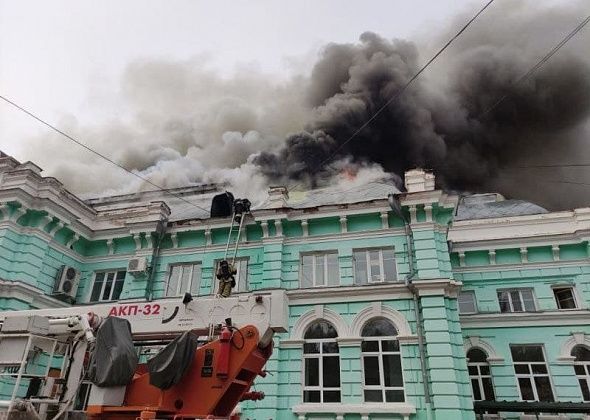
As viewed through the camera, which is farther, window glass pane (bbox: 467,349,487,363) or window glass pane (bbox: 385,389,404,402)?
window glass pane (bbox: 467,349,487,363)

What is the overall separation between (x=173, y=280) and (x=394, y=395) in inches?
378

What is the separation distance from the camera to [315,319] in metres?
14.7

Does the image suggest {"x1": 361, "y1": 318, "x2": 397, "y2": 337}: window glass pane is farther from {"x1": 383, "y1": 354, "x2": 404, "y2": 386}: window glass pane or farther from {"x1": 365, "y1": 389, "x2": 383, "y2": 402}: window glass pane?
{"x1": 365, "y1": 389, "x2": 383, "y2": 402}: window glass pane

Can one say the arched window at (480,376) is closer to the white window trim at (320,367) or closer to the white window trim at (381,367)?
the white window trim at (381,367)

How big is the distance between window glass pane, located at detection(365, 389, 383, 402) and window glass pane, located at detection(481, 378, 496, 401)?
22.9 feet

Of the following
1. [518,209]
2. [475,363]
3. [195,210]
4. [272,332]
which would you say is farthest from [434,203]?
[195,210]

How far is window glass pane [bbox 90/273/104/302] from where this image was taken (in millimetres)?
17545

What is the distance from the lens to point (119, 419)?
6602 millimetres

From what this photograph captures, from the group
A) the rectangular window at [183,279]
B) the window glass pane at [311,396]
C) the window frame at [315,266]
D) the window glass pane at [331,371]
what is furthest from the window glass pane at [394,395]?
the rectangular window at [183,279]

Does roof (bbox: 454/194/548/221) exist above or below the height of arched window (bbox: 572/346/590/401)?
above

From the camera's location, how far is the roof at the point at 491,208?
23.1 metres

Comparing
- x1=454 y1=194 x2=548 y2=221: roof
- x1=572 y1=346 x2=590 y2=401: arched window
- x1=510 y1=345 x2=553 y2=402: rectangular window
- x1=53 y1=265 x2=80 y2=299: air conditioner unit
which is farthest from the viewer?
x1=454 y1=194 x2=548 y2=221: roof

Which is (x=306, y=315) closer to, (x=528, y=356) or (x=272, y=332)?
(x=272, y=332)

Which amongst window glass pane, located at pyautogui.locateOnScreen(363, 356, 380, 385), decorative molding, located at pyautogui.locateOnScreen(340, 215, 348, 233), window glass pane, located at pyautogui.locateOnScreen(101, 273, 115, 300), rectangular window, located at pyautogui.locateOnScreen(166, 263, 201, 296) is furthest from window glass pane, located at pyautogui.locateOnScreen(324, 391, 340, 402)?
window glass pane, located at pyautogui.locateOnScreen(101, 273, 115, 300)
